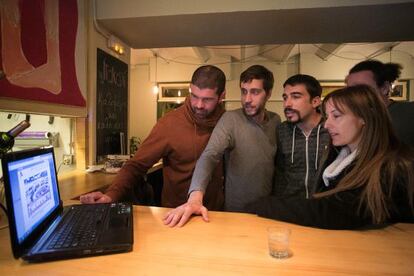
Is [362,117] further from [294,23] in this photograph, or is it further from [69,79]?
[69,79]

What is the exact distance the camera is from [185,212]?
1116 millimetres

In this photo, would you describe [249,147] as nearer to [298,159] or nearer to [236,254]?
[298,159]

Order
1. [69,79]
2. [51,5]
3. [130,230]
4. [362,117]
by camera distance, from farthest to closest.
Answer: [69,79] < [51,5] < [362,117] < [130,230]

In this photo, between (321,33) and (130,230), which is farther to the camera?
(321,33)

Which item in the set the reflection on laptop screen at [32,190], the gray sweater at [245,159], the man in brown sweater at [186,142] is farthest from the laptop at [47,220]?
the gray sweater at [245,159]

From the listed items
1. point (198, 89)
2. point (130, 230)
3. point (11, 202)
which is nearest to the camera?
point (11, 202)

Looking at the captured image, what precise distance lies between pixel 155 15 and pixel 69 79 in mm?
925

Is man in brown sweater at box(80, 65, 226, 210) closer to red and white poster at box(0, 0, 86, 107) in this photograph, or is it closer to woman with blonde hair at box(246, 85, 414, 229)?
woman with blonde hair at box(246, 85, 414, 229)

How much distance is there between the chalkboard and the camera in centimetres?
291

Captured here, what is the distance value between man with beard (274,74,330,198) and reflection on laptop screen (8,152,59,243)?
3.90 feet

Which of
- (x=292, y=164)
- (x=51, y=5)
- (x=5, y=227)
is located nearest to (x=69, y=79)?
(x=51, y=5)

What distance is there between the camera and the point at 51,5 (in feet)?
7.22

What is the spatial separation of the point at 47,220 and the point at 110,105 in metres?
2.26

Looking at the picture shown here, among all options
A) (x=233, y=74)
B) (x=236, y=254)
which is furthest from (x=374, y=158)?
(x=233, y=74)
